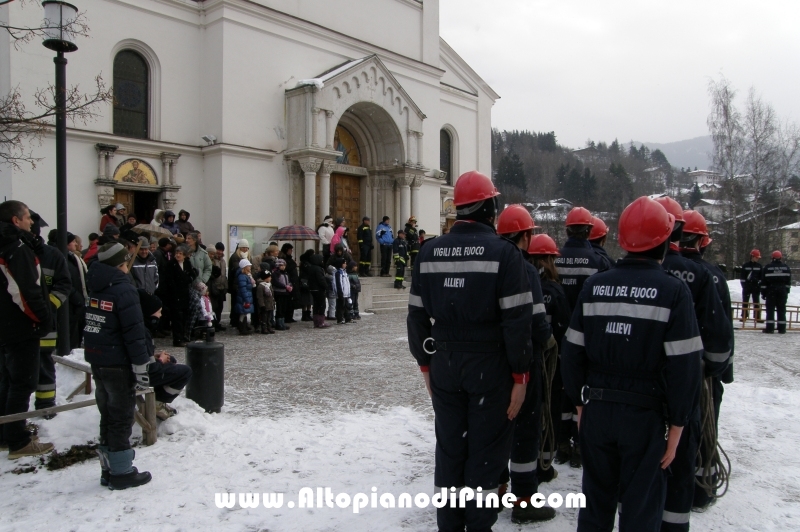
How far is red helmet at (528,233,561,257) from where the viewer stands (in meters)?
4.78

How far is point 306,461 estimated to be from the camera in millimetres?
5195

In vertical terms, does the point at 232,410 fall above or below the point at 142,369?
below

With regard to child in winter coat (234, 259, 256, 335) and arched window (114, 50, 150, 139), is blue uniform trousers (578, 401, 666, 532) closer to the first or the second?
child in winter coat (234, 259, 256, 335)

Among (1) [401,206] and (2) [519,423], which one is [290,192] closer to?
(1) [401,206]

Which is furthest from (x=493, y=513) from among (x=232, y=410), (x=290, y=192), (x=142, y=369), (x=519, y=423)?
(x=290, y=192)

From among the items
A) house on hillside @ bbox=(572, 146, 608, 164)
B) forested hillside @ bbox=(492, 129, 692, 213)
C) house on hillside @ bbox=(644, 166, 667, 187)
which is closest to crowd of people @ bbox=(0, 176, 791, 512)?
forested hillside @ bbox=(492, 129, 692, 213)

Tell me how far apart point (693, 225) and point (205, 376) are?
4.94 m

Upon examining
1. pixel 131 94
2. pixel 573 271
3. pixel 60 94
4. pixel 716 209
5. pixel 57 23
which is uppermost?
pixel 131 94

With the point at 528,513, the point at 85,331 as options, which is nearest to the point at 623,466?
the point at 528,513

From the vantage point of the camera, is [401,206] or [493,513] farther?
[401,206]

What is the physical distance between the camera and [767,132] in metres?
32.7

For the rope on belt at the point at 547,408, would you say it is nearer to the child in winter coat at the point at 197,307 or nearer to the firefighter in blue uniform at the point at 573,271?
the firefighter in blue uniform at the point at 573,271

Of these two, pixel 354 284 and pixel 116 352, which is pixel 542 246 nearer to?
pixel 116 352

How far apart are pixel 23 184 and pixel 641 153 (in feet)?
331
